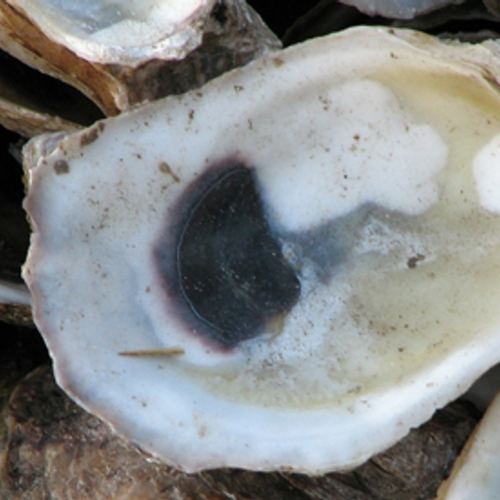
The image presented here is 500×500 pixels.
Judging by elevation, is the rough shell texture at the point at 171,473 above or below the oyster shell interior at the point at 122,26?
below

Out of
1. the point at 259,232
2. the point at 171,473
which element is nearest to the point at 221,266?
the point at 259,232

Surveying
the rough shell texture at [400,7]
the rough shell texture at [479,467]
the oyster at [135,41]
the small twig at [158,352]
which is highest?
the oyster at [135,41]

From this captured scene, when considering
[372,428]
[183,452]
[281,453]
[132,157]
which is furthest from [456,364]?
[132,157]

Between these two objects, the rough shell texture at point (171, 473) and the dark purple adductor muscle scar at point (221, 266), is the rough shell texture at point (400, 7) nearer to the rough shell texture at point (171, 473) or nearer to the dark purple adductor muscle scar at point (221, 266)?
the dark purple adductor muscle scar at point (221, 266)

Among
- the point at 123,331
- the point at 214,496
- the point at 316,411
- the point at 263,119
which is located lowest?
the point at 214,496

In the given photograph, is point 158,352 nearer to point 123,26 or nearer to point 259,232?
point 259,232

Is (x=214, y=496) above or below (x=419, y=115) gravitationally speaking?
below

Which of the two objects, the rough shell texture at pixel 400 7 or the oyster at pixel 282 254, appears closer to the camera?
the oyster at pixel 282 254

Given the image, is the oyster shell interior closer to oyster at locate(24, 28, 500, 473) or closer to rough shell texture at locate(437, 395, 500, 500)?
oyster at locate(24, 28, 500, 473)

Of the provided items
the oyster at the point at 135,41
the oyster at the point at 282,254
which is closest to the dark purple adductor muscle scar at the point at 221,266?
the oyster at the point at 282,254

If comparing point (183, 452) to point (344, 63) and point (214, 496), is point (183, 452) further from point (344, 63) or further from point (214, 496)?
point (344, 63)
